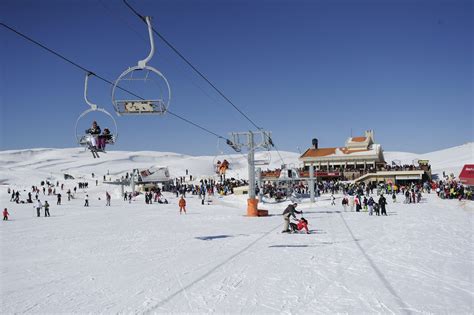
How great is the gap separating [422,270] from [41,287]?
7861 mm

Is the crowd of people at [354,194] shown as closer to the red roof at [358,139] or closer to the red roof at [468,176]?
the red roof at [468,176]

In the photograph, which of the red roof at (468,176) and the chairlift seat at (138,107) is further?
the red roof at (468,176)

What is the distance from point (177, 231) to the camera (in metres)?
16.2

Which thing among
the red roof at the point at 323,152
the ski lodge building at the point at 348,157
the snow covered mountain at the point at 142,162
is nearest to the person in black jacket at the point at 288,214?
the snow covered mountain at the point at 142,162

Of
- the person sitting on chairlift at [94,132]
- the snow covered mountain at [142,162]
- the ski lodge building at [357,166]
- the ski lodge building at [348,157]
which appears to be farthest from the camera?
the snow covered mountain at [142,162]

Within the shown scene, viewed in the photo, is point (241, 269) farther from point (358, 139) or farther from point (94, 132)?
point (358, 139)

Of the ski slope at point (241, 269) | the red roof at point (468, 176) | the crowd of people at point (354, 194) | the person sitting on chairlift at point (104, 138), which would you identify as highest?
the person sitting on chairlift at point (104, 138)

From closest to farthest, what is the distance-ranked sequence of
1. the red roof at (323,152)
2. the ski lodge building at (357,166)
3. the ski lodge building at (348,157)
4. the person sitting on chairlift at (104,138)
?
the person sitting on chairlift at (104,138)
the ski lodge building at (357,166)
the ski lodge building at (348,157)
the red roof at (323,152)

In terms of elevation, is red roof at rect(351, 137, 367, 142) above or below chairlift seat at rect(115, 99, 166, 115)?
above

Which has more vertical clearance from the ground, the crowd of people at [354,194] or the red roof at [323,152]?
the red roof at [323,152]

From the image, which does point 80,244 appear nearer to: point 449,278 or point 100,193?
point 449,278

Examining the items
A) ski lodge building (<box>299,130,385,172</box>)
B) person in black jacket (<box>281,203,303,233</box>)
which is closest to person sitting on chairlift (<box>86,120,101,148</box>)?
person in black jacket (<box>281,203,303,233</box>)

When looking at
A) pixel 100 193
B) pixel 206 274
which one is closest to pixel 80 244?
pixel 206 274

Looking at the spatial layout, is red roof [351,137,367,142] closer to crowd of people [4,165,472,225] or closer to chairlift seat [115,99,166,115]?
crowd of people [4,165,472,225]
